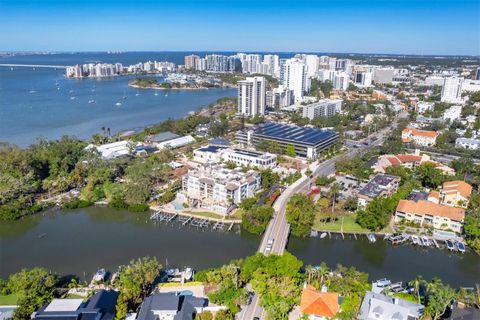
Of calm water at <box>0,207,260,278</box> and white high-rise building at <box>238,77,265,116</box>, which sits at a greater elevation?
white high-rise building at <box>238,77,265,116</box>

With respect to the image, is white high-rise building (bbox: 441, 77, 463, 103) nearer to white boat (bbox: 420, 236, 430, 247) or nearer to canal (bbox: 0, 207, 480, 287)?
white boat (bbox: 420, 236, 430, 247)

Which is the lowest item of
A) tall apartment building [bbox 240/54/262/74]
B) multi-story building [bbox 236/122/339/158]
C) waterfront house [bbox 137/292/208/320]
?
waterfront house [bbox 137/292/208/320]

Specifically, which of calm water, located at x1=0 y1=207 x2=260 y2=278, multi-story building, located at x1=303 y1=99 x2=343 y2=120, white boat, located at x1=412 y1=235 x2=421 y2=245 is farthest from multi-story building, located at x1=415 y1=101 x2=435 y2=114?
calm water, located at x1=0 y1=207 x2=260 y2=278

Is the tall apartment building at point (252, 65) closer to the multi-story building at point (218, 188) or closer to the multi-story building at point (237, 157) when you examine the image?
the multi-story building at point (237, 157)

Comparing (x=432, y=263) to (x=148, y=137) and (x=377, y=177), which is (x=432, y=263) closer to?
(x=377, y=177)

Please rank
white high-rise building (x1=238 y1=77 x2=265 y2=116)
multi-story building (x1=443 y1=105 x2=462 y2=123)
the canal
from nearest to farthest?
the canal → multi-story building (x1=443 y1=105 x2=462 y2=123) → white high-rise building (x1=238 y1=77 x2=265 y2=116)

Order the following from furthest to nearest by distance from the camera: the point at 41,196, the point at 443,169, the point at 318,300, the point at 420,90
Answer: the point at 420,90 < the point at 443,169 < the point at 41,196 < the point at 318,300

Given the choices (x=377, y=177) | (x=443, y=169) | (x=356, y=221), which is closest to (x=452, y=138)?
(x=443, y=169)

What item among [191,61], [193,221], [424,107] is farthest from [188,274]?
[191,61]
